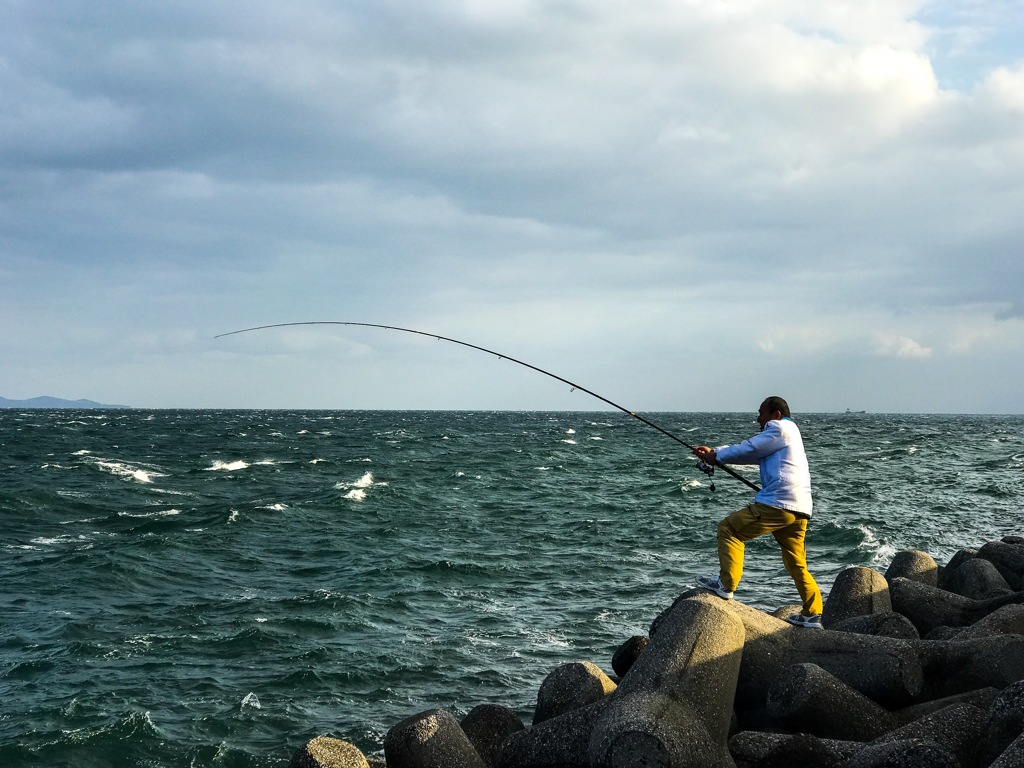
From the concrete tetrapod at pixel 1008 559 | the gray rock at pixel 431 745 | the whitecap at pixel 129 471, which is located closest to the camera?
the gray rock at pixel 431 745

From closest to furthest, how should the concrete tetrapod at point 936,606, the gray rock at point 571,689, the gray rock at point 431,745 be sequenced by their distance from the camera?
the gray rock at point 431,745 → the gray rock at point 571,689 → the concrete tetrapod at point 936,606

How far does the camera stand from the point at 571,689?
6297 millimetres

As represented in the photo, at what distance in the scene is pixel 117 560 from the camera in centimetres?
1595

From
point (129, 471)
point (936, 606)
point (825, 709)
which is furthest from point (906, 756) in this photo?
point (129, 471)

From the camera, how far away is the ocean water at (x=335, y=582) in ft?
28.9

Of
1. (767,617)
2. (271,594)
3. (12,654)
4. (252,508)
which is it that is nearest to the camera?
(767,617)

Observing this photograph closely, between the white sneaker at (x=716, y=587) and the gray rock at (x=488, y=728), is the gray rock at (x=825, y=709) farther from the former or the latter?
Result: the gray rock at (x=488, y=728)

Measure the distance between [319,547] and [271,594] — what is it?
4.50 metres

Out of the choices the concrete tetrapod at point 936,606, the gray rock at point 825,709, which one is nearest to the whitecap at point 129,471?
the concrete tetrapod at point 936,606

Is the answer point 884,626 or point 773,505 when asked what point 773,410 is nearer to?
point 773,505

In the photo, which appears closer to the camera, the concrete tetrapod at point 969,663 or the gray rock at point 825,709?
the gray rock at point 825,709

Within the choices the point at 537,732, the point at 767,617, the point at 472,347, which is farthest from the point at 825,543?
the point at 537,732

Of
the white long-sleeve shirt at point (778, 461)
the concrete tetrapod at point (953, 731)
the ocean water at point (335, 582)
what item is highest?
the white long-sleeve shirt at point (778, 461)

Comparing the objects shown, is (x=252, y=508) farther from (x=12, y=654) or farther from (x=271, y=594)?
(x=12, y=654)
